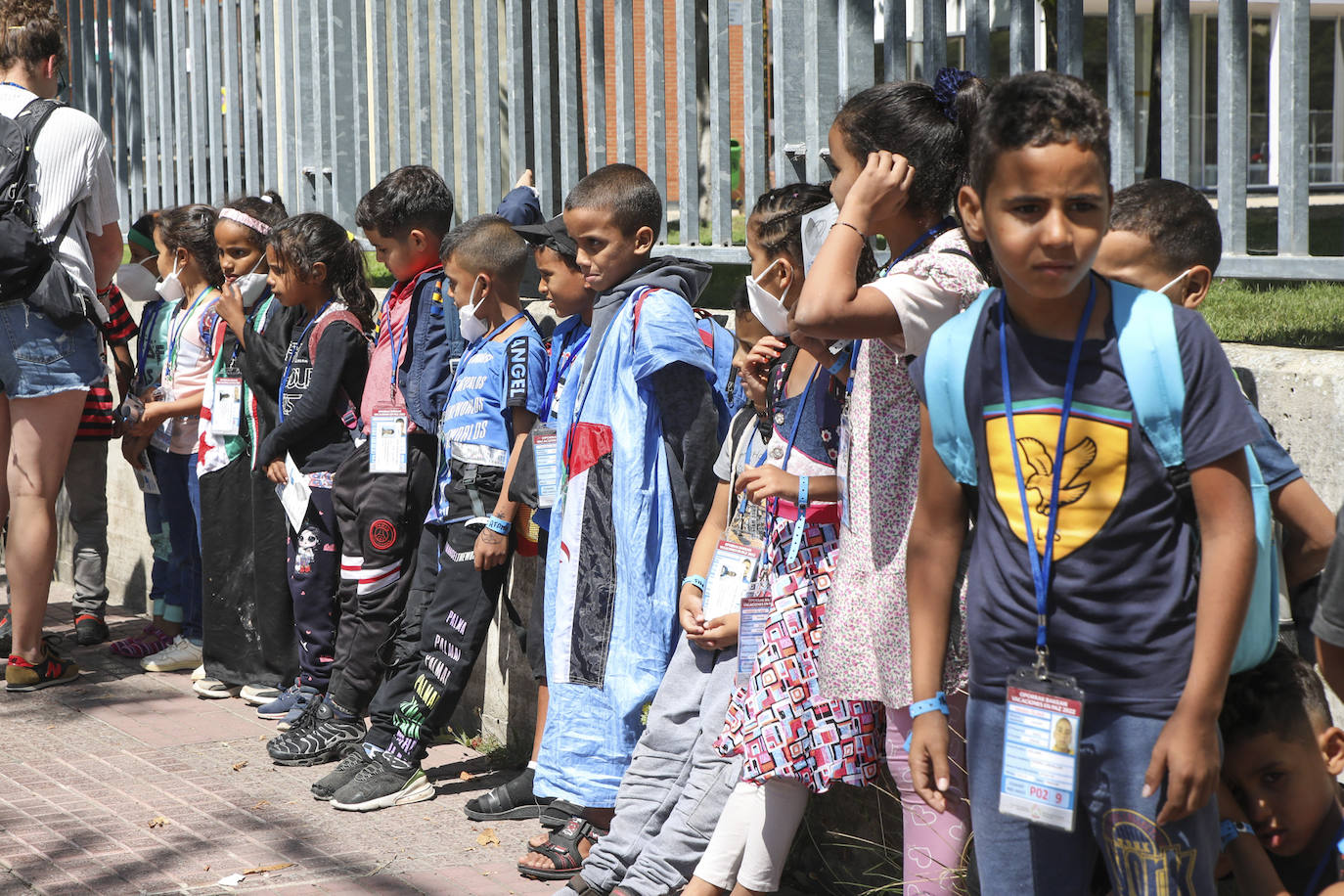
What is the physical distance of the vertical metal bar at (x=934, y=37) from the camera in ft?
15.5

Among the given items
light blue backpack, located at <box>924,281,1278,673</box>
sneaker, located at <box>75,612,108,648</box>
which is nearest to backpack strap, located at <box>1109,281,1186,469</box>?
light blue backpack, located at <box>924,281,1278,673</box>

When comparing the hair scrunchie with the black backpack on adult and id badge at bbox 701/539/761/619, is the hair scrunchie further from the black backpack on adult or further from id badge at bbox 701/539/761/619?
the black backpack on adult

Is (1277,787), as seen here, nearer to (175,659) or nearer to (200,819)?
(200,819)

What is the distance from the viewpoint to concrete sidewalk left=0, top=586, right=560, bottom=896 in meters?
4.42

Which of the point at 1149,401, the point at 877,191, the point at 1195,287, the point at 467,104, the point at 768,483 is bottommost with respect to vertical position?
the point at 768,483

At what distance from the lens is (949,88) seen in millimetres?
3291

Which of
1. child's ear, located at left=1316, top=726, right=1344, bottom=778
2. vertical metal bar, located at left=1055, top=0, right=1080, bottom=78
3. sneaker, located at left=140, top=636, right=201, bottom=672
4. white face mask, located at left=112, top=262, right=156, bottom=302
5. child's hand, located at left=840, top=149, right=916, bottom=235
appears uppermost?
vertical metal bar, located at left=1055, top=0, right=1080, bottom=78

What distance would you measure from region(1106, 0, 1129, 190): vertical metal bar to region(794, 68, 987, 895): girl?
1096mm

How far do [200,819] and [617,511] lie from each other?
2.01 metres

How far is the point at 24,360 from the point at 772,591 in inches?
171

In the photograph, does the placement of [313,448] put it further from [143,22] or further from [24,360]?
[143,22]

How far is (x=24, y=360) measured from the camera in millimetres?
6406

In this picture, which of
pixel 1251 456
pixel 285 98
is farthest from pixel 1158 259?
pixel 285 98

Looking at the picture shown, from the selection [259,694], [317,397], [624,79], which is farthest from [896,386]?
[259,694]
